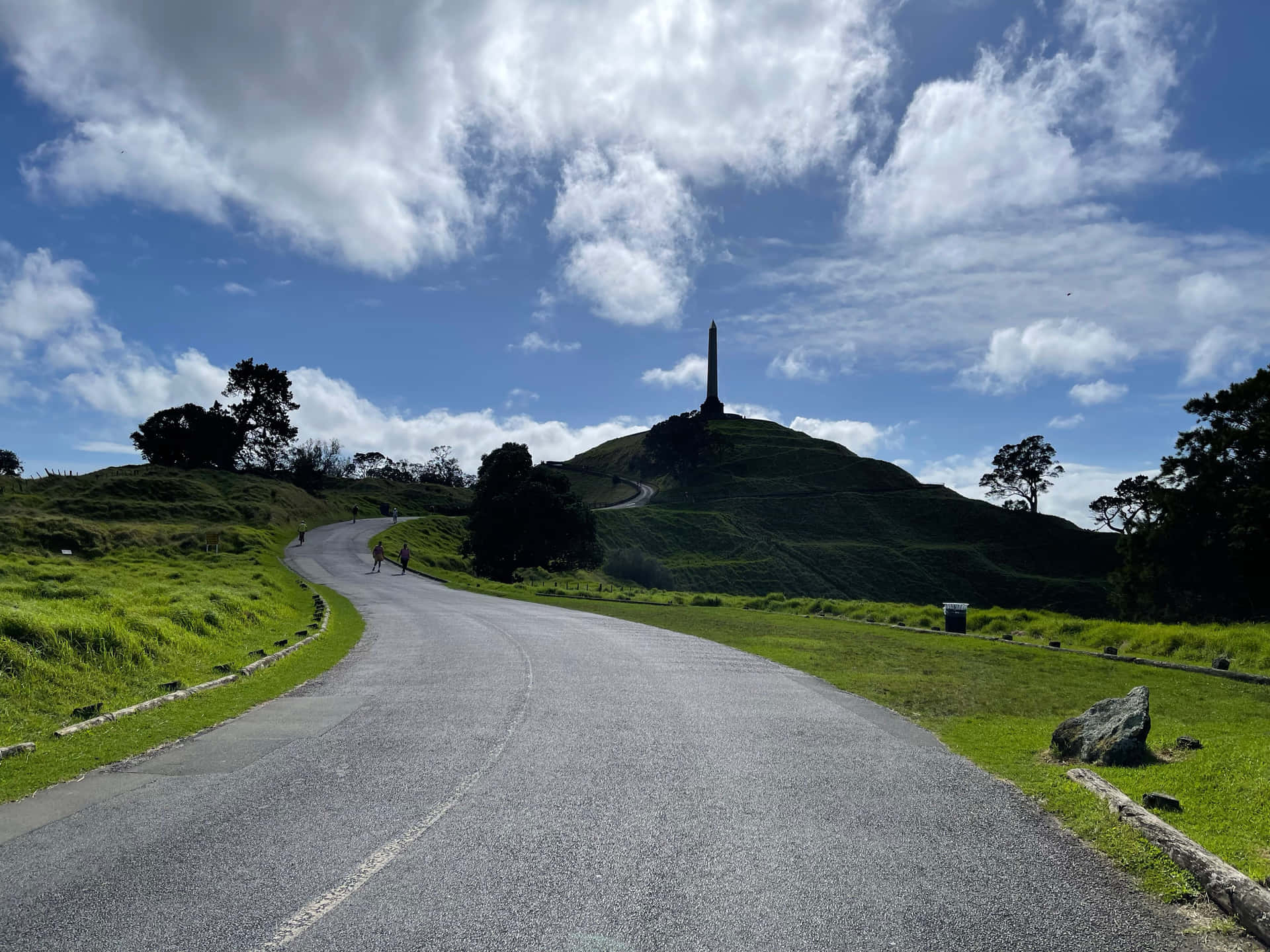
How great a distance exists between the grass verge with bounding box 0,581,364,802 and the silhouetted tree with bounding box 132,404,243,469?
94504mm

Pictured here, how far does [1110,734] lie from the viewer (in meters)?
8.92

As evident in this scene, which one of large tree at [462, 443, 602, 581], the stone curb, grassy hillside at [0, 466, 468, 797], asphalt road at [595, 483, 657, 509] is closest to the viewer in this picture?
the stone curb

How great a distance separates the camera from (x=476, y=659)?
16609 mm

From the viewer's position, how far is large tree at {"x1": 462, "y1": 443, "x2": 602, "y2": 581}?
5759 cm

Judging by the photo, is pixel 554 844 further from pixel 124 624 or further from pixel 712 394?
pixel 712 394

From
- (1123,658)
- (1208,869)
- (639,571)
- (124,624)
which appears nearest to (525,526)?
(639,571)

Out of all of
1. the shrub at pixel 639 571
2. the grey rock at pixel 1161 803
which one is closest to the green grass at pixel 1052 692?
the grey rock at pixel 1161 803

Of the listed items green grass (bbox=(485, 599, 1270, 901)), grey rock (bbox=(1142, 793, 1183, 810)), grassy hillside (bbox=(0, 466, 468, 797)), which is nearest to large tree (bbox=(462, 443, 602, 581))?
grassy hillside (bbox=(0, 466, 468, 797))

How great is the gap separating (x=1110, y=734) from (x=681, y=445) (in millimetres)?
120750

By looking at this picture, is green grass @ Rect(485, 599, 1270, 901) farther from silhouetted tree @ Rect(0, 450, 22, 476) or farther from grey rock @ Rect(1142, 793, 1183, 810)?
silhouetted tree @ Rect(0, 450, 22, 476)

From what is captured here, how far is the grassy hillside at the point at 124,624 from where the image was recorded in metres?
Answer: 10.2

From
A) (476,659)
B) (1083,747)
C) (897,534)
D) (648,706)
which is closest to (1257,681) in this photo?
(1083,747)

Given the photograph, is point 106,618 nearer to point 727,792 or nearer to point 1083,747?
point 727,792

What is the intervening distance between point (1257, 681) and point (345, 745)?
17148 mm
